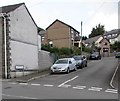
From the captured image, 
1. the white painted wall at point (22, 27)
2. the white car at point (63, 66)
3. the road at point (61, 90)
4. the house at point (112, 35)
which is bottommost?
the road at point (61, 90)

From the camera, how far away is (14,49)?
28.2 metres

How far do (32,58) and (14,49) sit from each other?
15.4ft

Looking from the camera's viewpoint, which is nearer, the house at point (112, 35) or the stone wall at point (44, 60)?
the stone wall at point (44, 60)

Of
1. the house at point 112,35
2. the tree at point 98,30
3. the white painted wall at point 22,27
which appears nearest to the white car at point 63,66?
the white painted wall at point 22,27

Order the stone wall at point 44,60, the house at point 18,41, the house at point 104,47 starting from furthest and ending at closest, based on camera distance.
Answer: the house at point 104,47
the stone wall at point 44,60
the house at point 18,41

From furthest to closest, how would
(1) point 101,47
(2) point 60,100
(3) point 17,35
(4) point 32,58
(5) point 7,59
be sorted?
(1) point 101,47 → (4) point 32,58 → (3) point 17,35 → (5) point 7,59 → (2) point 60,100

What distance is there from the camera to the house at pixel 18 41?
27.4 m

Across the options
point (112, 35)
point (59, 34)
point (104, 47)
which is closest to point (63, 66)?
point (59, 34)

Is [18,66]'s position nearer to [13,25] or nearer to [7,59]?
[7,59]

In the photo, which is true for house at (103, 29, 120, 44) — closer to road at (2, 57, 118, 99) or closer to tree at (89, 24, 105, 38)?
tree at (89, 24, 105, 38)

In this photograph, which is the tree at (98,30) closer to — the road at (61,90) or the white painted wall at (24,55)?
the white painted wall at (24,55)

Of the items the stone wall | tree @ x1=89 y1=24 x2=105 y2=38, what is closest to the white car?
the stone wall

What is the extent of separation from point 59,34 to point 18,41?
148 ft

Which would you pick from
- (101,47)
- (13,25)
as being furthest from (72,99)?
(101,47)
